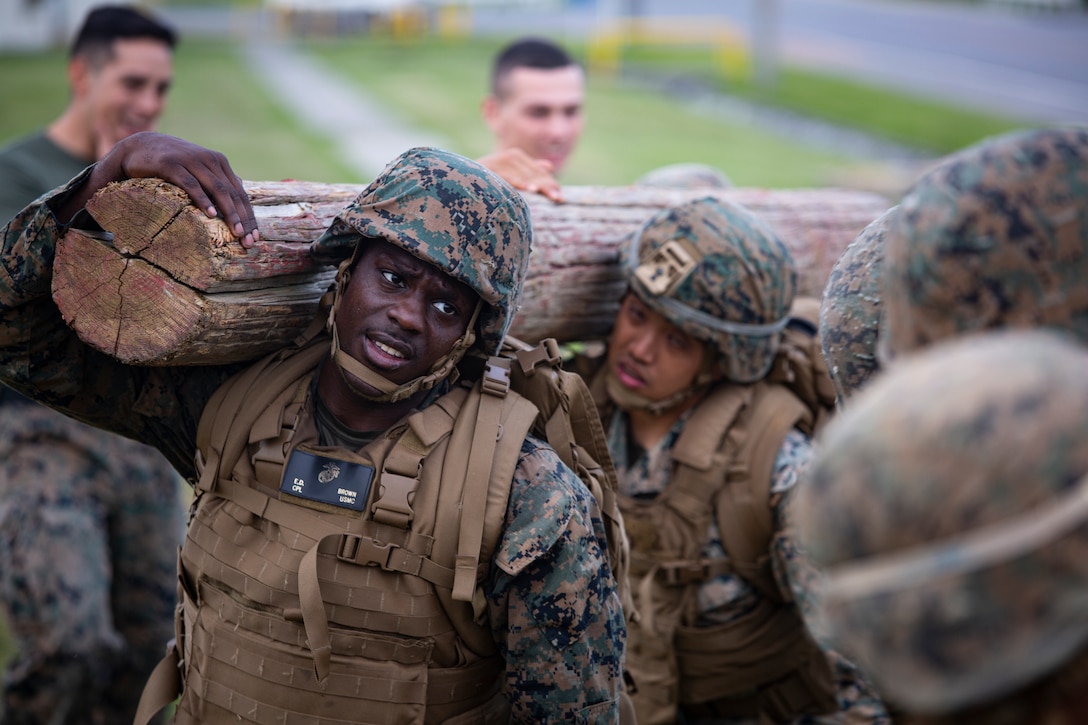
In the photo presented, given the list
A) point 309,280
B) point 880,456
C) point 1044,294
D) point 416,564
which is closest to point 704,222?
point 309,280

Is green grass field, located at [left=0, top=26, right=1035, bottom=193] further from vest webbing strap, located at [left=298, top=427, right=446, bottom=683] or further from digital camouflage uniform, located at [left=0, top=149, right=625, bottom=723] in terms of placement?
vest webbing strap, located at [left=298, top=427, right=446, bottom=683]

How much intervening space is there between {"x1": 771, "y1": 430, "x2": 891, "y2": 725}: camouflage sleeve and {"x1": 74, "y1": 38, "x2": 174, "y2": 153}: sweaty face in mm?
3575

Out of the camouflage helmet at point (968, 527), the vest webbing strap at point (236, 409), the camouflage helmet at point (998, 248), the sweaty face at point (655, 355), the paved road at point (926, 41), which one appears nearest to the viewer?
the camouflage helmet at point (968, 527)

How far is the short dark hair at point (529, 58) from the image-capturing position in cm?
661

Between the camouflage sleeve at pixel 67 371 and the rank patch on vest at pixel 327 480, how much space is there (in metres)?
0.46

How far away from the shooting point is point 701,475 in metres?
4.28

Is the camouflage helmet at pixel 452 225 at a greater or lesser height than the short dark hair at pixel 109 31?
greater

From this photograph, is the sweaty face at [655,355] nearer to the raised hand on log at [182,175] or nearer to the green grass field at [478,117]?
the raised hand on log at [182,175]

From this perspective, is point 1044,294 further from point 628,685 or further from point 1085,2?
point 1085,2

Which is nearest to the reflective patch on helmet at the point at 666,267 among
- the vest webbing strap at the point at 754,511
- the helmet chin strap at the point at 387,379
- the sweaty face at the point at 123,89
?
the vest webbing strap at the point at 754,511

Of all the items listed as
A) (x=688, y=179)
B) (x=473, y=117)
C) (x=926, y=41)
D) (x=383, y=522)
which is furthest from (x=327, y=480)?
(x=926, y=41)

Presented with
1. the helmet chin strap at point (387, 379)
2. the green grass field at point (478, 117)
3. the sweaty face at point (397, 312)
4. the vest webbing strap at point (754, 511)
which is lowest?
the green grass field at point (478, 117)

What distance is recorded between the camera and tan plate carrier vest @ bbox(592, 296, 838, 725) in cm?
426

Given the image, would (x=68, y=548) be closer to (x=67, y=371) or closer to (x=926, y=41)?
(x=67, y=371)
